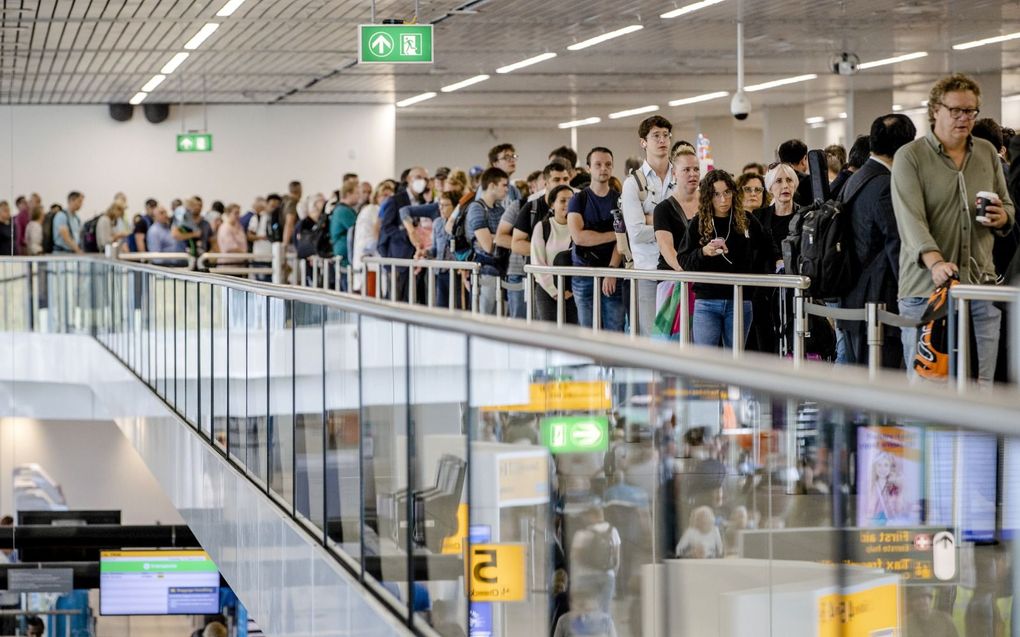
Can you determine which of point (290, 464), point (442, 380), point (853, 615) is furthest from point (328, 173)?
point (853, 615)

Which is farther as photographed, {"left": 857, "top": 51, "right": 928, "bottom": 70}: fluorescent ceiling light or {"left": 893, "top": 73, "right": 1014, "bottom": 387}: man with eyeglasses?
{"left": 857, "top": 51, "right": 928, "bottom": 70}: fluorescent ceiling light

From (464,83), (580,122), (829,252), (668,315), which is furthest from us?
(580,122)

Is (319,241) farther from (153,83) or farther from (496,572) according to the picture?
(496,572)

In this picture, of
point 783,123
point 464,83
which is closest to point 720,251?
point 464,83

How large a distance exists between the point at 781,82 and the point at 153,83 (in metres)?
10.7

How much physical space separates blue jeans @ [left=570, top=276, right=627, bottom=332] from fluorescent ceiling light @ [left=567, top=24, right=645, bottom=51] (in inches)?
374

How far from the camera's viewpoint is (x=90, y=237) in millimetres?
24562

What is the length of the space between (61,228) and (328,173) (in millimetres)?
7092

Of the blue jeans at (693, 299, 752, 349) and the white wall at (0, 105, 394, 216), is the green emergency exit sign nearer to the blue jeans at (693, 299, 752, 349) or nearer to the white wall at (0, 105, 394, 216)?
the white wall at (0, 105, 394, 216)

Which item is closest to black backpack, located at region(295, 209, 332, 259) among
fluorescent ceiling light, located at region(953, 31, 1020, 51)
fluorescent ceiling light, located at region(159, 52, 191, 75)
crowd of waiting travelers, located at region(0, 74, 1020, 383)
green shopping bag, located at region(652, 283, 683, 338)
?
crowd of waiting travelers, located at region(0, 74, 1020, 383)

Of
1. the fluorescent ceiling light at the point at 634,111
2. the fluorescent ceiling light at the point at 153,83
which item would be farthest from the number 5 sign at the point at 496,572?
the fluorescent ceiling light at the point at 634,111

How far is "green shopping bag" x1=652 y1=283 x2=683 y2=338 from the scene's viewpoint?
8539 mm

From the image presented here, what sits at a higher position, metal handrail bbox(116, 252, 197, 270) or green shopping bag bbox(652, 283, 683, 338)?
metal handrail bbox(116, 252, 197, 270)

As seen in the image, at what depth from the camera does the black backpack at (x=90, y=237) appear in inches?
957
